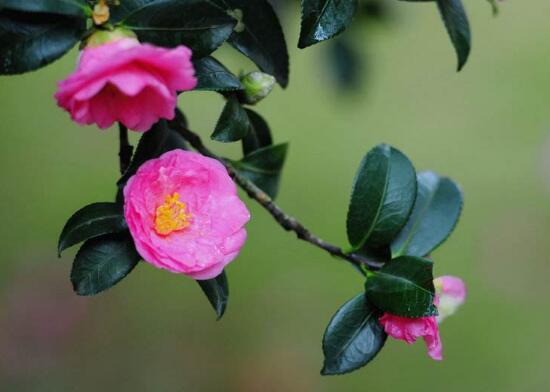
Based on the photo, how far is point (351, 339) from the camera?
74cm

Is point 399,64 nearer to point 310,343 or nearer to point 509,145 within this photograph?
point 509,145

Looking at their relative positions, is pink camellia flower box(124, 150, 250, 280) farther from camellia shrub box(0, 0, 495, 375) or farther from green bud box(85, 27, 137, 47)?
green bud box(85, 27, 137, 47)

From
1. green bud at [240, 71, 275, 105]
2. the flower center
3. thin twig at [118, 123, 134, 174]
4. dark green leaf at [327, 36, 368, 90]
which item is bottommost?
dark green leaf at [327, 36, 368, 90]

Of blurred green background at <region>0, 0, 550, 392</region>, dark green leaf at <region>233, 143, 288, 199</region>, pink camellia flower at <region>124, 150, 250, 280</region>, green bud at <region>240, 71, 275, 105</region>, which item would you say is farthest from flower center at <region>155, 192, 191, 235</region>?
blurred green background at <region>0, 0, 550, 392</region>

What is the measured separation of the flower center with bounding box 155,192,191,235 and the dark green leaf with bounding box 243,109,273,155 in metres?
0.21

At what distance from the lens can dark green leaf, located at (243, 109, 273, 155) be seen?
90 cm

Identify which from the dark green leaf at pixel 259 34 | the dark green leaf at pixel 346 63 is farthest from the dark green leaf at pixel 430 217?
the dark green leaf at pixel 346 63

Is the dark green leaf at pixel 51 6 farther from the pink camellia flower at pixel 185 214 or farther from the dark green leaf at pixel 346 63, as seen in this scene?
the dark green leaf at pixel 346 63

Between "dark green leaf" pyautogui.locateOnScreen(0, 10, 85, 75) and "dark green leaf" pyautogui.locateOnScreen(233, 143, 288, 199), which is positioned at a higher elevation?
"dark green leaf" pyautogui.locateOnScreen(0, 10, 85, 75)

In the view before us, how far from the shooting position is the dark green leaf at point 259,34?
764 mm

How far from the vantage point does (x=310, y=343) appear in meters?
2.24

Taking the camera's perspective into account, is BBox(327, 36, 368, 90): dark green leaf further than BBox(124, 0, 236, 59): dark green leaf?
Yes

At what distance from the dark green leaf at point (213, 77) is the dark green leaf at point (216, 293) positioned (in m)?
0.16

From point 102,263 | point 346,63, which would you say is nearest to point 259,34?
point 102,263
